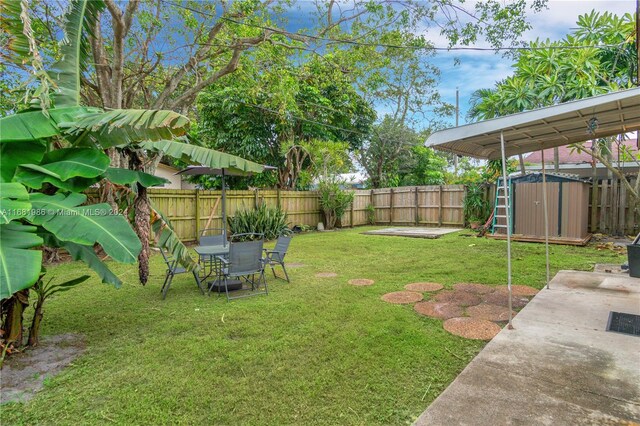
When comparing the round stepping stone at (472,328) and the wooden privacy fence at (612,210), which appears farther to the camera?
the wooden privacy fence at (612,210)

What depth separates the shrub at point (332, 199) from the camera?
14.4 m

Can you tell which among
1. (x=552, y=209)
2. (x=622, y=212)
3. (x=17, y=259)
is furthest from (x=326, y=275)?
(x=622, y=212)

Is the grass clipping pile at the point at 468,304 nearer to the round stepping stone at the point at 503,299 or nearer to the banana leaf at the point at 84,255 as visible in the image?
the round stepping stone at the point at 503,299

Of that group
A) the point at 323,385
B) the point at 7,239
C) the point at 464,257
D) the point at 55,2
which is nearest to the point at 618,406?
the point at 323,385

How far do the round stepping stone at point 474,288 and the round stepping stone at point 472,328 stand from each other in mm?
1305

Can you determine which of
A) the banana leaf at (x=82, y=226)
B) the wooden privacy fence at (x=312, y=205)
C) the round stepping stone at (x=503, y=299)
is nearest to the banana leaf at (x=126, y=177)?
the banana leaf at (x=82, y=226)

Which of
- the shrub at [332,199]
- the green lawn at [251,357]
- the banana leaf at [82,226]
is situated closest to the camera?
the green lawn at [251,357]

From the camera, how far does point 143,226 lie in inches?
161

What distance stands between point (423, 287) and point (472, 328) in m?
1.69

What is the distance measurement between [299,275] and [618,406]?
4.86m

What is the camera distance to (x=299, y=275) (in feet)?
21.1

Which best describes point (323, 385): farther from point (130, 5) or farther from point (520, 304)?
point (130, 5)

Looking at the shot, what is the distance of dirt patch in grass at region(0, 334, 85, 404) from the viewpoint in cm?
264

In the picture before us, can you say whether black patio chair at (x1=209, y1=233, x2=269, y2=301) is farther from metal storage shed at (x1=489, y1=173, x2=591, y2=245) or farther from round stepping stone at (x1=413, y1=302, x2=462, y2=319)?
metal storage shed at (x1=489, y1=173, x2=591, y2=245)
